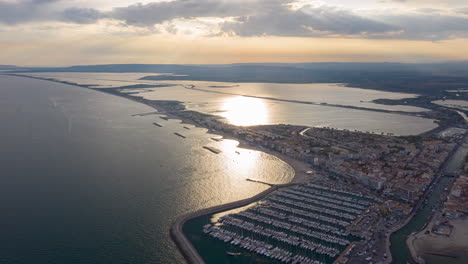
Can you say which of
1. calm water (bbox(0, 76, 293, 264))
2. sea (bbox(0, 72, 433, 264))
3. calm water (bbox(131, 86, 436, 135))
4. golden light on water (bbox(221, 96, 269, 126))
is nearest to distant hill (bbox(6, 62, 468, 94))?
calm water (bbox(131, 86, 436, 135))

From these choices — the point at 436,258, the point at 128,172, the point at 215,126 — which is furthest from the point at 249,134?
the point at 436,258

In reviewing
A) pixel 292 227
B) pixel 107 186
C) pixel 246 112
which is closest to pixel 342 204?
pixel 292 227

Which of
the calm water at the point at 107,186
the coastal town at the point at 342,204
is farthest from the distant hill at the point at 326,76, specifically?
the calm water at the point at 107,186

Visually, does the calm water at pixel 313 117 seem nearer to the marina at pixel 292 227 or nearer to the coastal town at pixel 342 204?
the coastal town at pixel 342 204

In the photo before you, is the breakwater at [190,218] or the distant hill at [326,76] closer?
the breakwater at [190,218]

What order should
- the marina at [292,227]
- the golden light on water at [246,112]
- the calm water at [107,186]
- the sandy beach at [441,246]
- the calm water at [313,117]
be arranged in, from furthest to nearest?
the golden light on water at [246,112]
the calm water at [313,117]
the calm water at [107,186]
the marina at [292,227]
the sandy beach at [441,246]

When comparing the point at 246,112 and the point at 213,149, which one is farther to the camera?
the point at 246,112

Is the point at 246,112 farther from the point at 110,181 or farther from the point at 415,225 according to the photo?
the point at 415,225
